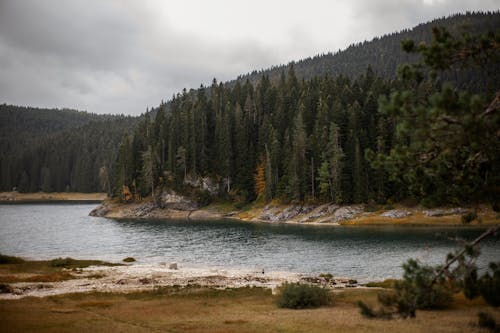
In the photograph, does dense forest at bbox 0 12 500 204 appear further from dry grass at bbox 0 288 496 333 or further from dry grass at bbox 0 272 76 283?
dry grass at bbox 0 272 76 283

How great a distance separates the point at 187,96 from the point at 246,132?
3493 cm

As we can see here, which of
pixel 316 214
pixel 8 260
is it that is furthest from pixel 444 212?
pixel 8 260

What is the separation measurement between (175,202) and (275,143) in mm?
37091

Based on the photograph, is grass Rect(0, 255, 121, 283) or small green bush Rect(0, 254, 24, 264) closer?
grass Rect(0, 255, 121, 283)

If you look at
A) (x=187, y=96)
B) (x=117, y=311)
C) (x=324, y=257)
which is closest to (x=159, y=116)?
(x=187, y=96)

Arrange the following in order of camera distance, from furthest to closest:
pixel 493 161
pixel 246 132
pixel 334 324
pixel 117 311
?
pixel 246 132
pixel 117 311
pixel 334 324
pixel 493 161

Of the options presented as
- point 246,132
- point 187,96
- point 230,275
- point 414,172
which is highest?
point 187,96

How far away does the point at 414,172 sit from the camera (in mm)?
17531

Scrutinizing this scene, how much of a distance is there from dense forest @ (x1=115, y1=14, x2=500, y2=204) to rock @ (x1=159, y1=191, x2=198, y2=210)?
11.3 ft

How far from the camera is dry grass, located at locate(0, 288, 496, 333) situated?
73.8ft

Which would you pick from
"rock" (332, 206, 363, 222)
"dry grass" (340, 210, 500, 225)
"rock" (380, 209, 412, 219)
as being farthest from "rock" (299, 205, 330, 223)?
"rock" (380, 209, 412, 219)

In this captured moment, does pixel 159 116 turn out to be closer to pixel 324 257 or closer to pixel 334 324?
pixel 324 257

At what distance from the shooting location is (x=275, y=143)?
118m

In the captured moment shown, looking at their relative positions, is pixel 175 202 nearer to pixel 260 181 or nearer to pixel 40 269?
pixel 260 181
